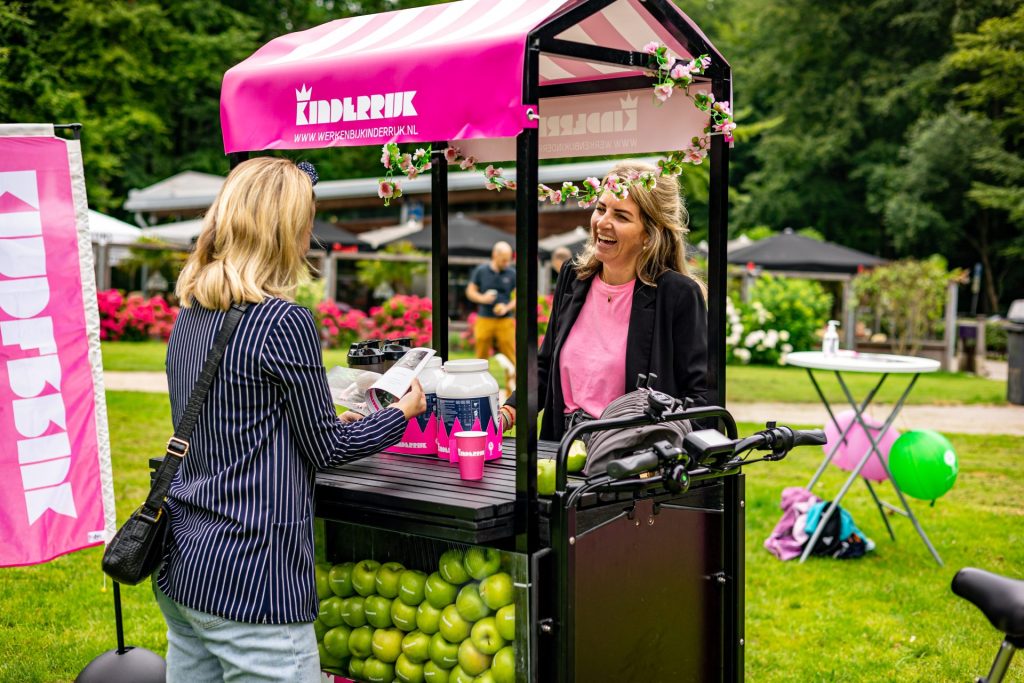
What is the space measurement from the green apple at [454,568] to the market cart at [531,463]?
0.03 metres

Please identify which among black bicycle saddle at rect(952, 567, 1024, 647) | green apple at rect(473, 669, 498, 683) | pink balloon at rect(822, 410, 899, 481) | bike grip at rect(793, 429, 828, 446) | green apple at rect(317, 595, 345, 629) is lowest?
pink balloon at rect(822, 410, 899, 481)

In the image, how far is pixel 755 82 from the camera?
3706 cm

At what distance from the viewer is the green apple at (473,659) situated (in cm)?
302

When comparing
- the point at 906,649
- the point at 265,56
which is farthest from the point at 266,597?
the point at 906,649

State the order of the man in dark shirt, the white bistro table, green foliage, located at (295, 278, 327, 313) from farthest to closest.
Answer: green foliage, located at (295, 278, 327, 313)
the man in dark shirt
the white bistro table

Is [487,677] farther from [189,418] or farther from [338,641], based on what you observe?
[189,418]

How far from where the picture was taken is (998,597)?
8.24ft

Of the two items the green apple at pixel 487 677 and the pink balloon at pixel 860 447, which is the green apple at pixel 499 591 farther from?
the pink balloon at pixel 860 447

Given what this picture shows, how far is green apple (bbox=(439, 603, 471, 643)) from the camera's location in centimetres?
306

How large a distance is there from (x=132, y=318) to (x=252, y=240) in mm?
17563

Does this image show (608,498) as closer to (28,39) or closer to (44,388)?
(44,388)

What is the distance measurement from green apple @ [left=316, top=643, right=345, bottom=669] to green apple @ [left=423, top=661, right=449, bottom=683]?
393 mm

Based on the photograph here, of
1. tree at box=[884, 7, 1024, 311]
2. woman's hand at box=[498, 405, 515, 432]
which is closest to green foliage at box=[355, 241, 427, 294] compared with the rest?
tree at box=[884, 7, 1024, 311]

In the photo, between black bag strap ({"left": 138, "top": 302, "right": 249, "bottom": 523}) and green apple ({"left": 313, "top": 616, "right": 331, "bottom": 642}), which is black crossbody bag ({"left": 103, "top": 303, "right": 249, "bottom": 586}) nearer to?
black bag strap ({"left": 138, "top": 302, "right": 249, "bottom": 523})
